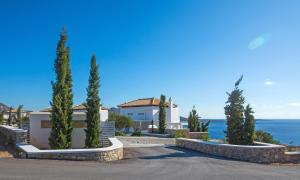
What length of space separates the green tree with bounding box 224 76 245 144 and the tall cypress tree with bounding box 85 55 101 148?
9.29 meters

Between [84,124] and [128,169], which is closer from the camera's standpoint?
[128,169]

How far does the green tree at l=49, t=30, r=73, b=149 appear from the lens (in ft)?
66.2

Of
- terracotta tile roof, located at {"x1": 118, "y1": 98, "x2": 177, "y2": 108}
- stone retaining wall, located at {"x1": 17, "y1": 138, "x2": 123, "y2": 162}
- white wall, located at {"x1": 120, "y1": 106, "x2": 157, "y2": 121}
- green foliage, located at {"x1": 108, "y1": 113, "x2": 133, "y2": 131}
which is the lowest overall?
stone retaining wall, located at {"x1": 17, "y1": 138, "x2": 123, "y2": 162}

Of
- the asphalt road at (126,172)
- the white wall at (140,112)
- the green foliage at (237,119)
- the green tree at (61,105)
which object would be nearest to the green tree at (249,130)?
the green foliage at (237,119)

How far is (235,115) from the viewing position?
69.8ft

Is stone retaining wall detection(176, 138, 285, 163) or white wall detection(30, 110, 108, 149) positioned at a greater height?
white wall detection(30, 110, 108, 149)

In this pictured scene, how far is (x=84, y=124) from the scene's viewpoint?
81.1 feet

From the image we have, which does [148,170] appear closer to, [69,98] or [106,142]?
[69,98]

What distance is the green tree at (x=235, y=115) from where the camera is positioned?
2108cm

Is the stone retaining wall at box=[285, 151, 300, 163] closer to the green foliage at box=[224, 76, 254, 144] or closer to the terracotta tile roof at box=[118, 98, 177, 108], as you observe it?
the green foliage at box=[224, 76, 254, 144]

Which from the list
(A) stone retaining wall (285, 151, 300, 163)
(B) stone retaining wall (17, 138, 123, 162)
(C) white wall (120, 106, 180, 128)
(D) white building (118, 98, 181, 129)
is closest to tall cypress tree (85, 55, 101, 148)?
(B) stone retaining wall (17, 138, 123, 162)

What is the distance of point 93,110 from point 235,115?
10.1 m

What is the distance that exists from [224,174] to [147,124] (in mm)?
44645

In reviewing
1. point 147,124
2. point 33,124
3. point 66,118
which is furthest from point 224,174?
Result: point 147,124
